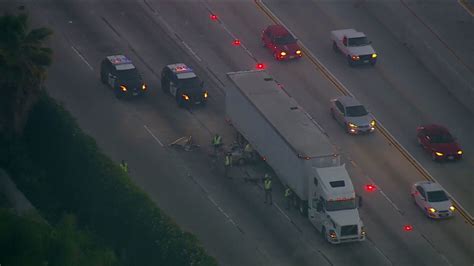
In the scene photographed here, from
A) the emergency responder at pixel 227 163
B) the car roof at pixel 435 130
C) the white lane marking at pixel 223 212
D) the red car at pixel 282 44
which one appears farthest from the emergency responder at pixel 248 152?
the red car at pixel 282 44

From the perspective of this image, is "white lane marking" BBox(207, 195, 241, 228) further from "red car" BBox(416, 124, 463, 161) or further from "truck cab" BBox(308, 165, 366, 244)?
"red car" BBox(416, 124, 463, 161)

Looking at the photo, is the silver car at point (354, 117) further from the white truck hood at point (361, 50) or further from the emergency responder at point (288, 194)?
the emergency responder at point (288, 194)

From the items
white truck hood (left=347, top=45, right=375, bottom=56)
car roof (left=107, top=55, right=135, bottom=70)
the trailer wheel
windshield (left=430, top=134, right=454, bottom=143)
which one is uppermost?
car roof (left=107, top=55, right=135, bottom=70)

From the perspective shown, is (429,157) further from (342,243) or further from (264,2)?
(264,2)

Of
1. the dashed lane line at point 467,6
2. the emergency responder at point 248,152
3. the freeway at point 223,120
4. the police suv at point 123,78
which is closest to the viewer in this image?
the freeway at point 223,120

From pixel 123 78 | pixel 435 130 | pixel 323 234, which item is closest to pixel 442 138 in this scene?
pixel 435 130

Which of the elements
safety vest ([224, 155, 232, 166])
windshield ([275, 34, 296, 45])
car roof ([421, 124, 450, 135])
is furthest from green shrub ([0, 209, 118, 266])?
windshield ([275, 34, 296, 45])

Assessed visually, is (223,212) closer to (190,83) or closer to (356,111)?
(190,83)
